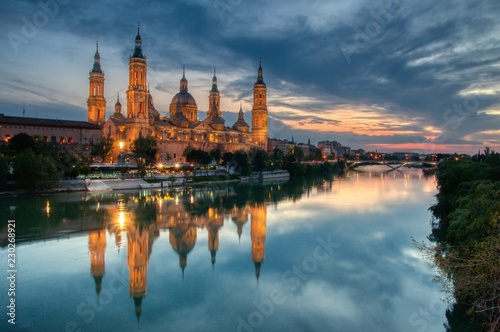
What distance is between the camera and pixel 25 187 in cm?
2242

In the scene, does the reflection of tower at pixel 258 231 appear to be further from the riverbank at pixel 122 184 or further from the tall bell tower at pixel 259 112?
the tall bell tower at pixel 259 112

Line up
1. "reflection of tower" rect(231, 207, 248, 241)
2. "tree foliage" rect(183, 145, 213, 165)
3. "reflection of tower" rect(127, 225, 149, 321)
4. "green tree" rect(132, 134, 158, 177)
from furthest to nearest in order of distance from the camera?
"tree foliage" rect(183, 145, 213, 165)
"green tree" rect(132, 134, 158, 177)
"reflection of tower" rect(231, 207, 248, 241)
"reflection of tower" rect(127, 225, 149, 321)

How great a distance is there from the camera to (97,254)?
430 inches

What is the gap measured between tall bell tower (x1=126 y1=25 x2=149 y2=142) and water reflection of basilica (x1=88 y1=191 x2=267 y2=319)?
1720 centimetres

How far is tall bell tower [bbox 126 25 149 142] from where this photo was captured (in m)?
38.7

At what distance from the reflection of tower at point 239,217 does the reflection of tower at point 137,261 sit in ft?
10.7

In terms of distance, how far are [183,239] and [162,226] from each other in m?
2.16

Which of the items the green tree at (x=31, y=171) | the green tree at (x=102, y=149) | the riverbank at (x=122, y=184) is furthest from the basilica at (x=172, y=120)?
the green tree at (x=31, y=171)

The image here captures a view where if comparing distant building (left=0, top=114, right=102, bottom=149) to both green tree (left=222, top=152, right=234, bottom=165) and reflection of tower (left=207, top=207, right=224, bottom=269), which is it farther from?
reflection of tower (left=207, top=207, right=224, bottom=269)

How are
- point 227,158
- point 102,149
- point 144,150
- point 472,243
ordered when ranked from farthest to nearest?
point 227,158
point 144,150
point 102,149
point 472,243

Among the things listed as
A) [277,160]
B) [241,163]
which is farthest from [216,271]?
[277,160]

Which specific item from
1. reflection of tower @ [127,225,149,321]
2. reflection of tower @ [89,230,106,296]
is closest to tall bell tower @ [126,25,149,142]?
reflection of tower @ [127,225,149,321]

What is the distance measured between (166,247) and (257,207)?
9.28m

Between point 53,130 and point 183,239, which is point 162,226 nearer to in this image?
point 183,239
